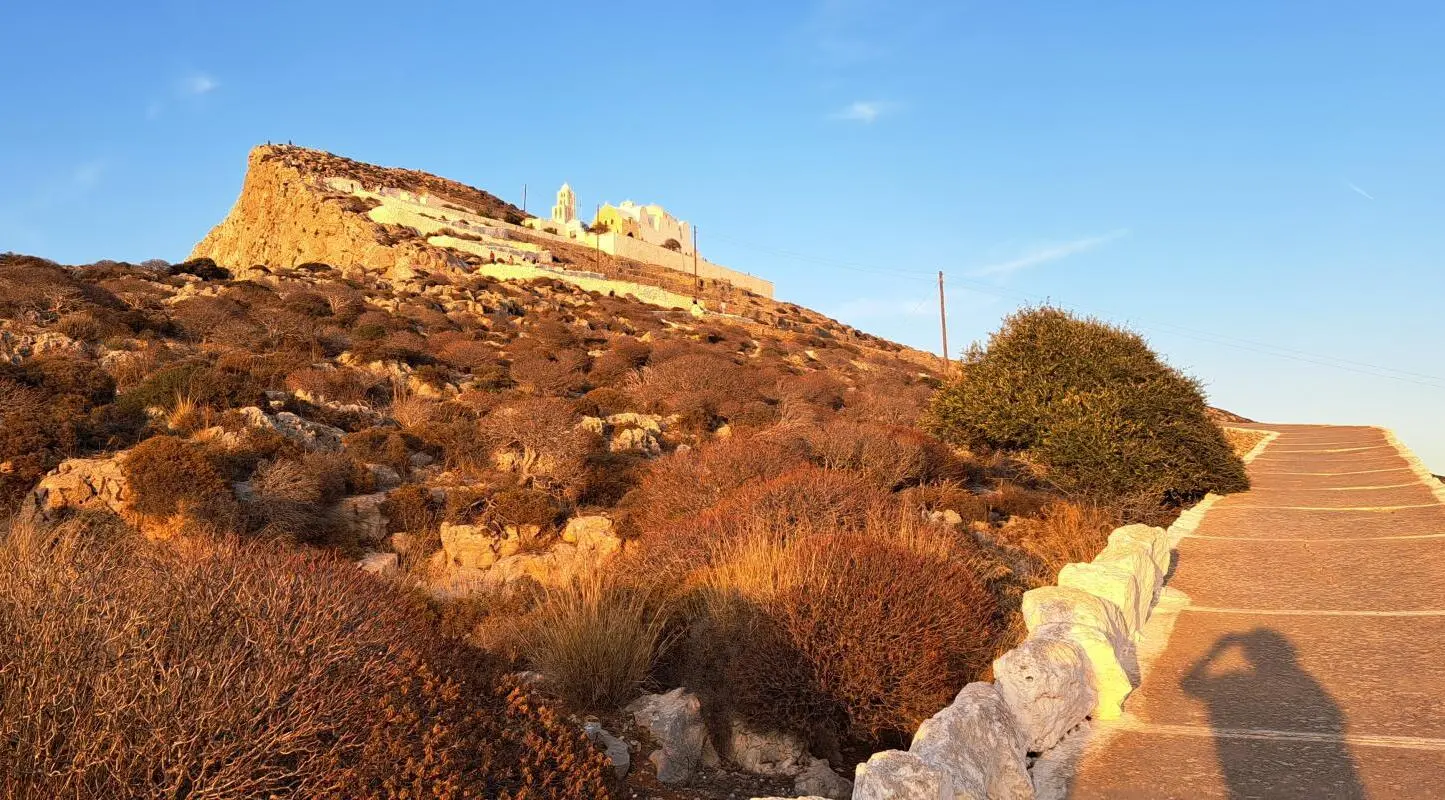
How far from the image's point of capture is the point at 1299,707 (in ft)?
15.7

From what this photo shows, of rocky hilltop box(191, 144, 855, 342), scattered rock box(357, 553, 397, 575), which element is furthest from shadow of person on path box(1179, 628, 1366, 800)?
rocky hilltop box(191, 144, 855, 342)

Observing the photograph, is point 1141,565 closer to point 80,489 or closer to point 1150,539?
point 1150,539

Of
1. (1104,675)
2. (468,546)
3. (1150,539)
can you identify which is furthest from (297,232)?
(1104,675)

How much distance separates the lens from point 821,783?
5160mm

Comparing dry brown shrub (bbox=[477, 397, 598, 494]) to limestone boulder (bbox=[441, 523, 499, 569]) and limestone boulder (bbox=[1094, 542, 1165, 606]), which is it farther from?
limestone boulder (bbox=[1094, 542, 1165, 606])

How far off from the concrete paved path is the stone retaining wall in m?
0.22

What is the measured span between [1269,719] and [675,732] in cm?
322

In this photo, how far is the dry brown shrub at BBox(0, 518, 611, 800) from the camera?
2602 millimetres

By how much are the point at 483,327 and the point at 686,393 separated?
1512cm

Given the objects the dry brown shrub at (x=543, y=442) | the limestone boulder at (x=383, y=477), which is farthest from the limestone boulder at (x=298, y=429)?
the dry brown shrub at (x=543, y=442)

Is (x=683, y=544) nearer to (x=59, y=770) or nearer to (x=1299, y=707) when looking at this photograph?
(x=1299, y=707)

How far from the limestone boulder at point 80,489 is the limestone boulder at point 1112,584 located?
11992mm

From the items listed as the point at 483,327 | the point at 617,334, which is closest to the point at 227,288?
the point at 483,327

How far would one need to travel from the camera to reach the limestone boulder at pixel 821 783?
5.11 metres
